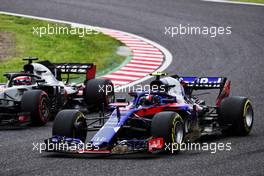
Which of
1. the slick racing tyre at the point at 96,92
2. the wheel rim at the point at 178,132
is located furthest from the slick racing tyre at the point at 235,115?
the slick racing tyre at the point at 96,92

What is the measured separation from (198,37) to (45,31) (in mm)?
5557

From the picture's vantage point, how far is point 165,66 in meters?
27.2

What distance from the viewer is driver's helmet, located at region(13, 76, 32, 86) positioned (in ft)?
64.9

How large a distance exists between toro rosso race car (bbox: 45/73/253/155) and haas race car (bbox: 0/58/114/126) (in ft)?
6.02

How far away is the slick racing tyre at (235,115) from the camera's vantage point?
55.5 feet

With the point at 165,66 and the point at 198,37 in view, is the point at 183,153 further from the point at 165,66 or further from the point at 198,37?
the point at 198,37

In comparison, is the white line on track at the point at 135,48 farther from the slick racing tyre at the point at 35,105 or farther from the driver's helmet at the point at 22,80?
the slick racing tyre at the point at 35,105

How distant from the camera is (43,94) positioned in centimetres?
1894

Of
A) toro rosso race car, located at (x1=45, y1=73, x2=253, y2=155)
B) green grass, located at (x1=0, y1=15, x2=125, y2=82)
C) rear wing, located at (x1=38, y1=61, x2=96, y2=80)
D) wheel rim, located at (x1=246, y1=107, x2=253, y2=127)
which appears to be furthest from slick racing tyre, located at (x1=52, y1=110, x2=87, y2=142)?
green grass, located at (x1=0, y1=15, x2=125, y2=82)

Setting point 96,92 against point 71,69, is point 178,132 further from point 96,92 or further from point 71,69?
point 71,69

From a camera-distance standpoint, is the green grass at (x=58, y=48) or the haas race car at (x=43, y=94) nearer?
the haas race car at (x=43, y=94)

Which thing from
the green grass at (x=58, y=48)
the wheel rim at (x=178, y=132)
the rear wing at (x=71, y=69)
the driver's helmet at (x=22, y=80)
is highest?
the green grass at (x=58, y=48)

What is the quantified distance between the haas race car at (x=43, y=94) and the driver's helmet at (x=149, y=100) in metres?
1.85

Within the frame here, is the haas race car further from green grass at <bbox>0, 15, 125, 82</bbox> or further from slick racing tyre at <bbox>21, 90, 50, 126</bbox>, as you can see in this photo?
green grass at <bbox>0, 15, 125, 82</bbox>
